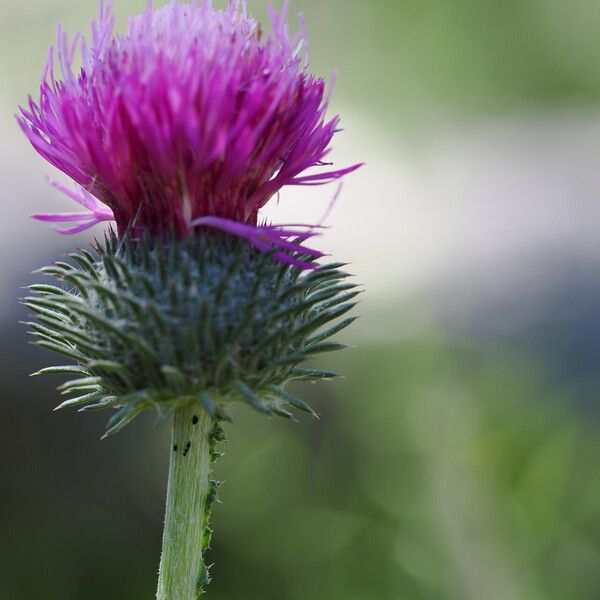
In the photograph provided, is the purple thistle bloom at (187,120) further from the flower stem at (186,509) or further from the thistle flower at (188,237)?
the flower stem at (186,509)

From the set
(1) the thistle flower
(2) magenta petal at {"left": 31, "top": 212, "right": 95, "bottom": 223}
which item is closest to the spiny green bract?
(1) the thistle flower

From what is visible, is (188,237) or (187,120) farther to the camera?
(188,237)

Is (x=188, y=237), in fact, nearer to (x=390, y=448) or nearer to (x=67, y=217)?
(x=67, y=217)

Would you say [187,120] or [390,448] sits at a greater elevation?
[187,120]

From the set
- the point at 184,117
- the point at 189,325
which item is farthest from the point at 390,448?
the point at 184,117

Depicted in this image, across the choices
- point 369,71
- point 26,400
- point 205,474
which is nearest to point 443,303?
point 26,400

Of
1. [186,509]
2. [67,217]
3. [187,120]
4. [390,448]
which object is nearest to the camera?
[187,120]

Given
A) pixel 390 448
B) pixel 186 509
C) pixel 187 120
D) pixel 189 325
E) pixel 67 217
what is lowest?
pixel 390 448
